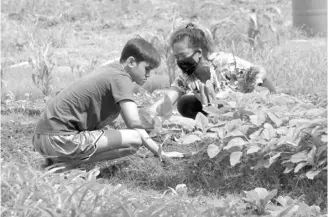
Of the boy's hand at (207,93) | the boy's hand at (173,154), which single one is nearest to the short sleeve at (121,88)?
the boy's hand at (173,154)

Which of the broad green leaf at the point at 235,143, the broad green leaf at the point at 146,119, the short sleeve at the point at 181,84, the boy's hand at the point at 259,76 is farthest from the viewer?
the short sleeve at the point at 181,84

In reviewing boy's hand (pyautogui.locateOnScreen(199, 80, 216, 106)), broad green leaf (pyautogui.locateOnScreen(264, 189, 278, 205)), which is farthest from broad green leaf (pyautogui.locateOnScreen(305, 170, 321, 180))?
boy's hand (pyautogui.locateOnScreen(199, 80, 216, 106))

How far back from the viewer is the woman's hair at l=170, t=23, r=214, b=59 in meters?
5.00

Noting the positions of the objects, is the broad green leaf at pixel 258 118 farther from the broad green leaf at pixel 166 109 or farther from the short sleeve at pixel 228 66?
the short sleeve at pixel 228 66

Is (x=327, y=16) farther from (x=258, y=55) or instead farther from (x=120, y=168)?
(x=120, y=168)

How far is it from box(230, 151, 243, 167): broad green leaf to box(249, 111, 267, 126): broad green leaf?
0.24 metres

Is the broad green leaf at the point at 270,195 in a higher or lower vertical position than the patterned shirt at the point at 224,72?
lower

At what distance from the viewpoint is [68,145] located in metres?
4.52

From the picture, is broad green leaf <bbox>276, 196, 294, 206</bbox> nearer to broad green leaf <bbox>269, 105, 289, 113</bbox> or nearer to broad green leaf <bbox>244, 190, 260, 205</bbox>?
broad green leaf <bbox>244, 190, 260, 205</bbox>

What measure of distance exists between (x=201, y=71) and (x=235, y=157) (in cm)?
121

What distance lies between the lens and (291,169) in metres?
4.04

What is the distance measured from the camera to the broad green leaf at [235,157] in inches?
162

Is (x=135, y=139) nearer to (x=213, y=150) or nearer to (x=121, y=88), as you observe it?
(x=121, y=88)

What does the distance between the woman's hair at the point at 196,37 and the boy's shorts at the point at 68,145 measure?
93 centimetres
